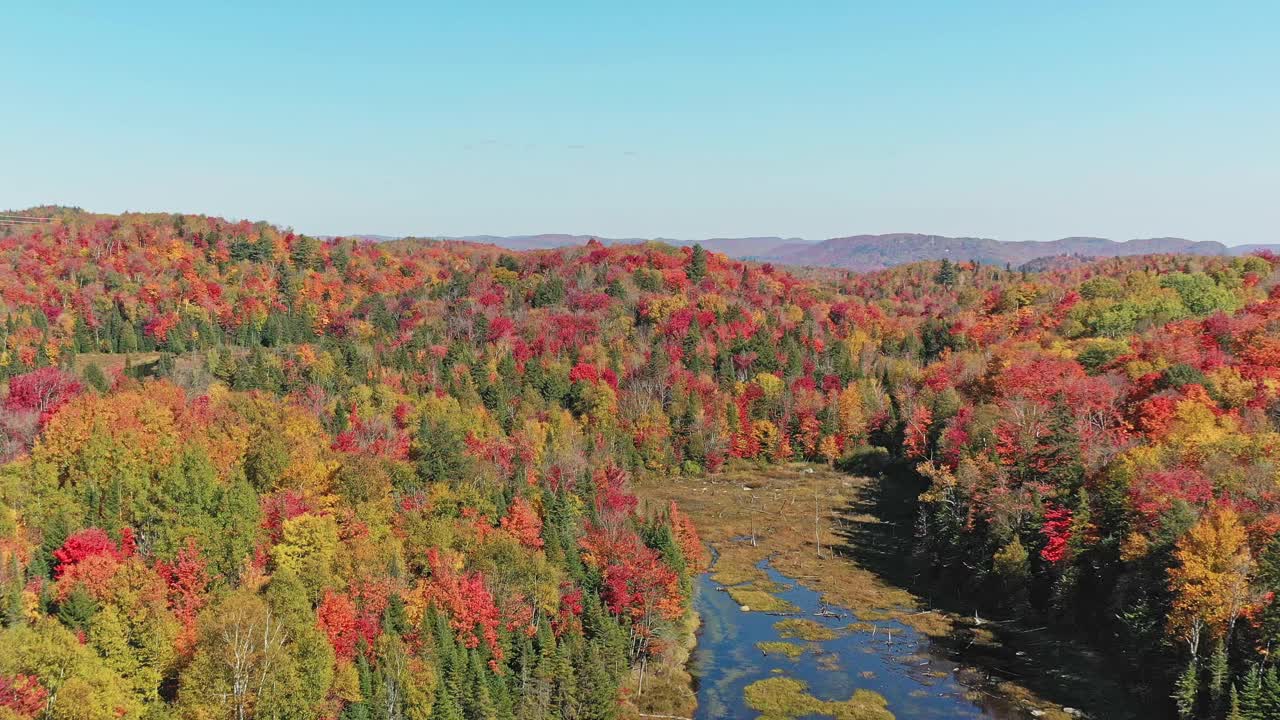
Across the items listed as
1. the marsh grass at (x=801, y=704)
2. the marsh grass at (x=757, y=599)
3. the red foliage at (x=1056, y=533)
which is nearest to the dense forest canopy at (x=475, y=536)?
the red foliage at (x=1056, y=533)

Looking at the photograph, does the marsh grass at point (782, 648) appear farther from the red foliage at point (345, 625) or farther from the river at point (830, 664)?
the red foliage at point (345, 625)

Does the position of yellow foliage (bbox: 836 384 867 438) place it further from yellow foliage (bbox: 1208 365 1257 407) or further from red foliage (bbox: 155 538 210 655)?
red foliage (bbox: 155 538 210 655)

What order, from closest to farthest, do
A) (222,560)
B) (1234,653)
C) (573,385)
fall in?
1. (1234,653)
2. (222,560)
3. (573,385)

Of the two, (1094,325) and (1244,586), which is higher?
(1094,325)

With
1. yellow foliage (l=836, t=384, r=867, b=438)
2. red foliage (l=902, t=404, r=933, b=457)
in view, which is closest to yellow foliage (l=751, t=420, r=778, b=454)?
yellow foliage (l=836, t=384, r=867, b=438)

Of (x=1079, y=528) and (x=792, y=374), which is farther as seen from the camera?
(x=792, y=374)

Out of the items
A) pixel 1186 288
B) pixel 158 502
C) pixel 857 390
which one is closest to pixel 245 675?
pixel 158 502

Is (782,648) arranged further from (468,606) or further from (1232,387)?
(1232,387)

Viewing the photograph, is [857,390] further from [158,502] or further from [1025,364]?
[158,502]
